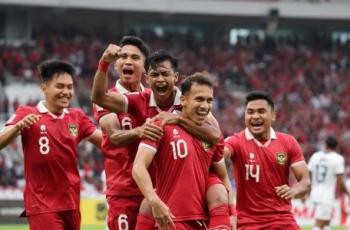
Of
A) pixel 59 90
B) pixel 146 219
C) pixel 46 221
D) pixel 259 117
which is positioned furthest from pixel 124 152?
pixel 259 117

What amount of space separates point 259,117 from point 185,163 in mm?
2320

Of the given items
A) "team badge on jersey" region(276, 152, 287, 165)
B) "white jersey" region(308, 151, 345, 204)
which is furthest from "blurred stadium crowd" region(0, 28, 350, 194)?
"team badge on jersey" region(276, 152, 287, 165)

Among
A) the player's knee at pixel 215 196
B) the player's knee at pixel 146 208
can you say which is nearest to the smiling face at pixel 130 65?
the player's knee at pixel 146 208

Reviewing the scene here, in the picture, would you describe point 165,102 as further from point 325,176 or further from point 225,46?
point 225,46

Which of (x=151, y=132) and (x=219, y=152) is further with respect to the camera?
(x=219, y=152)

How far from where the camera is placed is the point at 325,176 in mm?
18672

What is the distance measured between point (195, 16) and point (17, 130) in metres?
34.0

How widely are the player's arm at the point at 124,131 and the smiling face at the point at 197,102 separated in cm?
36

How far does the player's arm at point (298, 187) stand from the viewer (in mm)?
9867

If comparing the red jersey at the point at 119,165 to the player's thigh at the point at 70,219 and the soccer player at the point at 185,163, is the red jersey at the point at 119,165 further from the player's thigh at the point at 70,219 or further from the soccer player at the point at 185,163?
the soccer player at the point at 185,163

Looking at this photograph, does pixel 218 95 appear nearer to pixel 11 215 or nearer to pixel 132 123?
pixel 11 215

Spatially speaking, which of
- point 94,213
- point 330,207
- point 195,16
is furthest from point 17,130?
point 195,16

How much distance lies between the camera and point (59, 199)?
9648mm

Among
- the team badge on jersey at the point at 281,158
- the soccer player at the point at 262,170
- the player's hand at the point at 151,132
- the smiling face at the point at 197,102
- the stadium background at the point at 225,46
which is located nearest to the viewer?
the player's hand at the point at 151,132
